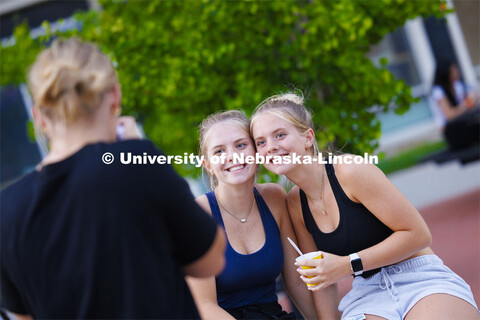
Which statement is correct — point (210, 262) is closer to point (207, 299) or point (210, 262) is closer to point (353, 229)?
point (207, 299)

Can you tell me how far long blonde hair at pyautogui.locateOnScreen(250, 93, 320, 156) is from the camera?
2.75 metres

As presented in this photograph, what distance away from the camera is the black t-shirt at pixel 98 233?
5.11 feet

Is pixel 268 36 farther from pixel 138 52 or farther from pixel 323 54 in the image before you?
pixel 138 52

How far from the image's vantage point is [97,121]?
5.36 feet

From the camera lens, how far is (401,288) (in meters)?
2.62

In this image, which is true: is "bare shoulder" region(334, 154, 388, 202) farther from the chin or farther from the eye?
the eye

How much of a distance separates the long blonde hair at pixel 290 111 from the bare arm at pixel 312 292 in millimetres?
303

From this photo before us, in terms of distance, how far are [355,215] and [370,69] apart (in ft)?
7.53

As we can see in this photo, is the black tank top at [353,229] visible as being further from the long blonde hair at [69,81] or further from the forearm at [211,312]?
the long blonde hair at [69,81]

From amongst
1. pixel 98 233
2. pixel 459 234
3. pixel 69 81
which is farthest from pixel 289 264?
pixel 459 234

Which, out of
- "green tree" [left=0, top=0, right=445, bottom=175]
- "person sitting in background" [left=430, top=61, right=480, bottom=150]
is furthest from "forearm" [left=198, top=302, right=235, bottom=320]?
"person sitting in background" [left=430, top=61, right=480, bottom=150]

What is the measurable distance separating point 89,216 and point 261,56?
345 cm

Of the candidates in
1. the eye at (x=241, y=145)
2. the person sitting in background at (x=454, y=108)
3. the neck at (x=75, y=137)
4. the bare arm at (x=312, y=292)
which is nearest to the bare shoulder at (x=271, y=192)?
the bare arm at (x=312, y=292)

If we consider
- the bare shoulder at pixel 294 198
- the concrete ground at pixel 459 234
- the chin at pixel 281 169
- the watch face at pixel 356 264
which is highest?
the chin at pixel 281 169
